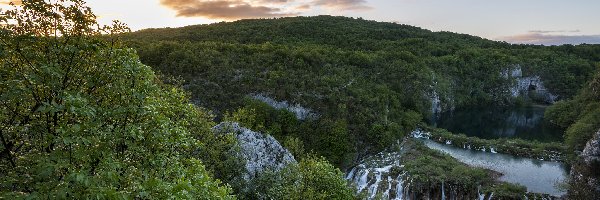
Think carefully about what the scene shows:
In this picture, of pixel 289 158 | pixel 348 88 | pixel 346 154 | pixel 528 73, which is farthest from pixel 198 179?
pixel 528 73

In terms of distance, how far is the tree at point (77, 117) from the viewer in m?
10.1

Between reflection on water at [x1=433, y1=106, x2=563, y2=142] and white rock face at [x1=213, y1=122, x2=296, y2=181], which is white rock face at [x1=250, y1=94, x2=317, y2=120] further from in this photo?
reflection on water at [x1=433, y1=106, x2=563, y2=142]

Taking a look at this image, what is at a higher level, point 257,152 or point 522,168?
point 257,152

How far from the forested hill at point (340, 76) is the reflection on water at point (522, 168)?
14.1 meters

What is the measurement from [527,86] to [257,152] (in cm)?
14169

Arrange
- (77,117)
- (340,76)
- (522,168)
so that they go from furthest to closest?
(340,76)
(522,168)
(77,117)

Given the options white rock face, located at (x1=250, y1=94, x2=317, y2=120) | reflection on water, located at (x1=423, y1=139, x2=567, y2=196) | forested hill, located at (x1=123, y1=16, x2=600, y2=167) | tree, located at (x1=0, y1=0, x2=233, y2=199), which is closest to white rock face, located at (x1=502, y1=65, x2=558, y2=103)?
forested hill, located at (x1=123, y1=16, x2=600, y2=167)

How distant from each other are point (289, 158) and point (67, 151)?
3075 cm

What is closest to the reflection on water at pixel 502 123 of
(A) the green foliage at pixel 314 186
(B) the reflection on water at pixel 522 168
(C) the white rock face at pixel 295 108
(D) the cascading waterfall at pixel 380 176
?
(B) the reflection on water at pixel 522 168

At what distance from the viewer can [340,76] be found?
283 feet

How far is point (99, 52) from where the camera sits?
40.3ft

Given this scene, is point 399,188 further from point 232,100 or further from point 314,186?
point 232,100

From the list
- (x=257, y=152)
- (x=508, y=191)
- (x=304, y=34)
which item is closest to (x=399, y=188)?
(x=508, y=191)

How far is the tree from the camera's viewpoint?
399 inches
